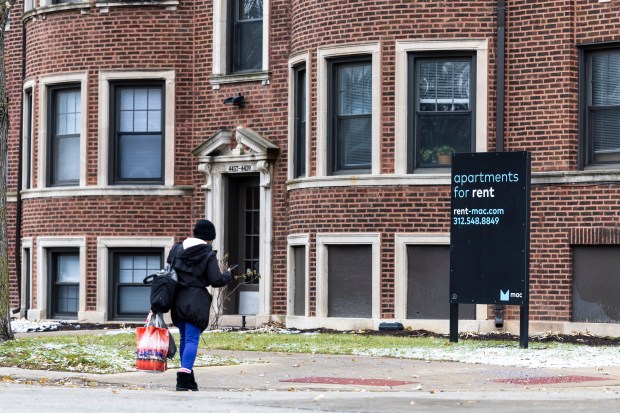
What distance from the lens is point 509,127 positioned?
22672 millimetres

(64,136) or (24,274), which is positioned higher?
(64,136)

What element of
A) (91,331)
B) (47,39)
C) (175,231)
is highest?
(47,39)

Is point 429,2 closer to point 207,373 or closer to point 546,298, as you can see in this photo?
point 546,298

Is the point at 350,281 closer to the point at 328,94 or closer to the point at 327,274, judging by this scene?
the point at 327,274

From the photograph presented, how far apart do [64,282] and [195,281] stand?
13.7m

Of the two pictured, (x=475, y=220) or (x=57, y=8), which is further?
(x=57, y=8)

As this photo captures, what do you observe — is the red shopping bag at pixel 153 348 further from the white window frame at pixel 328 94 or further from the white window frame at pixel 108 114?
the white window frame at pixel 108 114

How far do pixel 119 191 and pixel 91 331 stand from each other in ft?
9.81

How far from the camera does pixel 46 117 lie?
90.0 feet

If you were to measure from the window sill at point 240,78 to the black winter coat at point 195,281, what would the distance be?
1138 cm

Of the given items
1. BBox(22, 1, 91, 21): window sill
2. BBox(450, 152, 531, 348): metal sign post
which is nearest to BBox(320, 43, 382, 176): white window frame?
BBox(450, 152, 531, 348): metal sign post

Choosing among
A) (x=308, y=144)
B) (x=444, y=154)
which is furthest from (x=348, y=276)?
(x=444, y=154)

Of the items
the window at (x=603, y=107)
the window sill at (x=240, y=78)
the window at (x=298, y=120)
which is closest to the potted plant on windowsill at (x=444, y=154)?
the window at (x=603, y=107)

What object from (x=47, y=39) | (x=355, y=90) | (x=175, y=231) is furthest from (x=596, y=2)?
(x=47, y=39)
